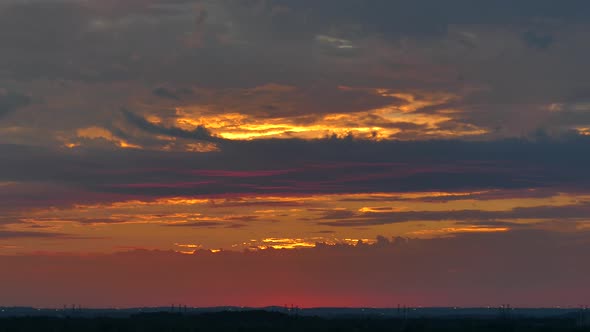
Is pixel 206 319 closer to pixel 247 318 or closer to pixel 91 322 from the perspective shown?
pixel 247 318

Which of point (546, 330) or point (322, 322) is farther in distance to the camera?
point (322, 322)

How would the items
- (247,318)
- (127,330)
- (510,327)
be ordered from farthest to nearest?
1. (247,318)
2. (510,327)
3. (127,330)

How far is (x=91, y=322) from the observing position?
130 m

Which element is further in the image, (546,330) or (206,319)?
(206,319)

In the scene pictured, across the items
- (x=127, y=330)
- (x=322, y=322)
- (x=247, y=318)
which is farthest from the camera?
(x=247, y=318)

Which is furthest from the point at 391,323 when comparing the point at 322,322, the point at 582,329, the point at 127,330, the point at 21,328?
the point at 21,328

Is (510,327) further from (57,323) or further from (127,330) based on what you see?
(57,323)

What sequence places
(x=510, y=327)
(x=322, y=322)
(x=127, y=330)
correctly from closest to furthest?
(x=127, y=330) < (x=510, y=327) < (x=322, y=322)

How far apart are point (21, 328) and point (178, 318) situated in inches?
1086

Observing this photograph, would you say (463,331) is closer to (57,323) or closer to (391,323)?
(391,323)

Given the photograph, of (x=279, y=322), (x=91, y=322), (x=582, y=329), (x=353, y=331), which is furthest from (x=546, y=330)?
(x=91, y=322)

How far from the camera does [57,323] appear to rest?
12775 centimetres

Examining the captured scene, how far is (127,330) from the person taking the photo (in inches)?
4574

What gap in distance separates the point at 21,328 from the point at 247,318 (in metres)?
41.7
